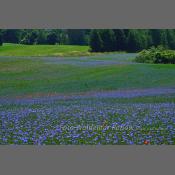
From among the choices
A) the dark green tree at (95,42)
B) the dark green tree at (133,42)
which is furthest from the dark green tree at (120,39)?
the dark green tree at (95,42)

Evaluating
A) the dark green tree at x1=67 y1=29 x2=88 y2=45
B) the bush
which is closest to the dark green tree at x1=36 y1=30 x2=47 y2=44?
the dark green tree at x1=67 y1=29 x2=88 y2=45

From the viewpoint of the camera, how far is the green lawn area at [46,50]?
418 inches

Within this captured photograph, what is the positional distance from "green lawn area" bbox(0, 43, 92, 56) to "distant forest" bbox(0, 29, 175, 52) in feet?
0.29

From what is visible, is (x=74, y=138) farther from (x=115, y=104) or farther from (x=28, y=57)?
(x=28, y=57)

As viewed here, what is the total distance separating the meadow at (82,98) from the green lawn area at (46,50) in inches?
0.8

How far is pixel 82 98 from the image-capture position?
10227mm

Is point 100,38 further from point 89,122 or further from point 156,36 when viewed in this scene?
point 89,122

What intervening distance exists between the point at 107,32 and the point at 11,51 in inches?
82.5

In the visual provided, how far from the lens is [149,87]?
10.1m

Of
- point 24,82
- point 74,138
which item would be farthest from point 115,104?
point 24,82

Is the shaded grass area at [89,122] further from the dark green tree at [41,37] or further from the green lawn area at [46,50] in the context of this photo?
the dark green tree at [41,37]

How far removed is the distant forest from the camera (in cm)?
1016

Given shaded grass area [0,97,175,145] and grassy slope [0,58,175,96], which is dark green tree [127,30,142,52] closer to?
grassy slope [0,58,175,96]

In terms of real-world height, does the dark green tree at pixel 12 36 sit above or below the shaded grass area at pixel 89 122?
above
